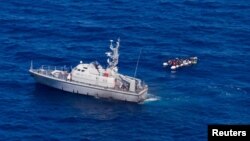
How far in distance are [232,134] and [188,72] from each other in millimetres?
102996

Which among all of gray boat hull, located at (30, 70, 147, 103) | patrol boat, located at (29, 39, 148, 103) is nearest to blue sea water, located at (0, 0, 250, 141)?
gray boat hull, located at (30, 70, 147, 103)

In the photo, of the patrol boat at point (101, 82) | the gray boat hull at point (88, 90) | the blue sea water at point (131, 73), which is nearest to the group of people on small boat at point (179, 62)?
the blue sea water at point (131, 73)

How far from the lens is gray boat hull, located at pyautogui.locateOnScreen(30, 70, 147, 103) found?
6019 inches

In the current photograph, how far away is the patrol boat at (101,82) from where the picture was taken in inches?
6038

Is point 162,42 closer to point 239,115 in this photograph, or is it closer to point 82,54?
point 82,54

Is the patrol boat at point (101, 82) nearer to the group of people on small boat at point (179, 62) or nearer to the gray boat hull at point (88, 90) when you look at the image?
the gray boat hull at point (88, 90)

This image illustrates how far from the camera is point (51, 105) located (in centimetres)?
15100

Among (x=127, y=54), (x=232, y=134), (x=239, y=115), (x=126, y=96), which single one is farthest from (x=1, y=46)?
(x=232, y=134)

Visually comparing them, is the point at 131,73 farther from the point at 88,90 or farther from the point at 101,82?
the point at 88,90

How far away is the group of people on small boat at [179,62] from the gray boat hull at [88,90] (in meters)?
18.5

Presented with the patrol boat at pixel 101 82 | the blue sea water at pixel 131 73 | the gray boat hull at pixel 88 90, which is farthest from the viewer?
the patrol boat at pixel 101 82

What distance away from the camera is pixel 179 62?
170 m

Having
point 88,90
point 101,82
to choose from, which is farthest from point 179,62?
point 88,90

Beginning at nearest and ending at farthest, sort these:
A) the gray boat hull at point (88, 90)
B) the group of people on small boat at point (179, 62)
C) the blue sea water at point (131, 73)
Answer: the blue sea water at point (131, 73) < the gray boat hull at point (88, 90) < the group of people on small boat at point (179, 62)
